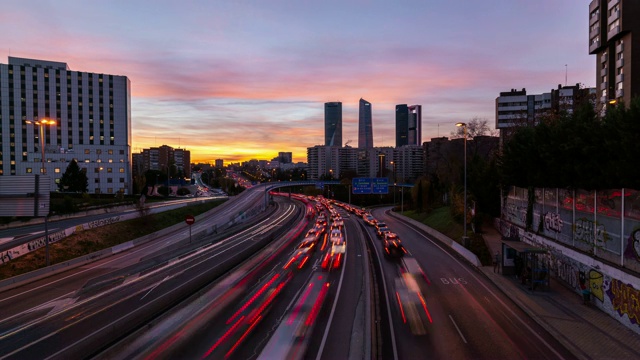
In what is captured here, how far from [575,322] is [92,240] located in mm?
41995

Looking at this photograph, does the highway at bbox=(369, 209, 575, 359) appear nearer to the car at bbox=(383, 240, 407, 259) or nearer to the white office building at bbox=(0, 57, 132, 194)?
the car at bbox=(383, 240, 407, 259)

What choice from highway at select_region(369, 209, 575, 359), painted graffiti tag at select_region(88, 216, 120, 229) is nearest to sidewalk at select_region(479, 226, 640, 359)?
highway at select_region(369, 209, 575, 359)

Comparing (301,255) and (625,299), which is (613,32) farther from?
(301,255)

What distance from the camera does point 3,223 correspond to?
1686 inches

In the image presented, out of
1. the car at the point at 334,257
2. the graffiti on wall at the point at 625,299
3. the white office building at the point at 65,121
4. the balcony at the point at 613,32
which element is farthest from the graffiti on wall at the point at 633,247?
the white office building at the point at 65,121

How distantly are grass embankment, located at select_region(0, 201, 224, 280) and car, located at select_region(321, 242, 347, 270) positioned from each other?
75.9 ft

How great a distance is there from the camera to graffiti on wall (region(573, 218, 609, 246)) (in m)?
19.8

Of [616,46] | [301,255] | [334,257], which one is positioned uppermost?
[616,46]

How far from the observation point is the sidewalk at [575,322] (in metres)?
15.0

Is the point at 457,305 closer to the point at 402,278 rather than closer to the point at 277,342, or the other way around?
the point at 402,278

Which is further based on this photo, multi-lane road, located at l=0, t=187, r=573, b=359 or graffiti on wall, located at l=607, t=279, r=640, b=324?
graffiti on wall, located at l=607, t=279, r=640, b=324

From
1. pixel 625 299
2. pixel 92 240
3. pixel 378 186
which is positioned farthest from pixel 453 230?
pixel 92 240

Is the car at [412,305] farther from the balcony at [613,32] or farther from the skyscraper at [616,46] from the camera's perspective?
the balcony at [613,32]

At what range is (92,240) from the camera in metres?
39.5
